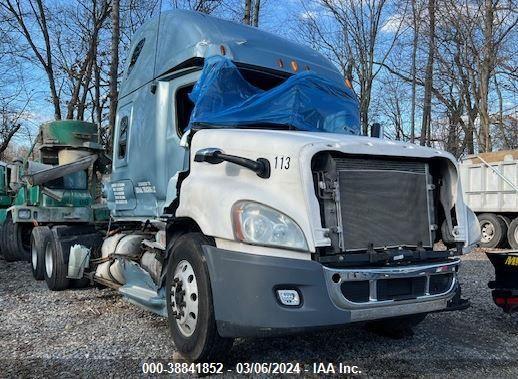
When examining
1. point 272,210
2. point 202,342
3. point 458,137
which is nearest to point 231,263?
point 272,210

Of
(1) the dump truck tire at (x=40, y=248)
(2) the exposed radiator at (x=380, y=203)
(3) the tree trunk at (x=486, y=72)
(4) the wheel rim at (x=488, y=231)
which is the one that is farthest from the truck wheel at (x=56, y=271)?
(3) the tree trunk at (x=486, y=72)

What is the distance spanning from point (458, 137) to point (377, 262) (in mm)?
30098

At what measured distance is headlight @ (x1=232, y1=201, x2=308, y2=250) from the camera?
352 cm

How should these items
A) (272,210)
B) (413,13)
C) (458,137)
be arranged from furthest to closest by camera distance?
(458,137), (413,13), (272,210)

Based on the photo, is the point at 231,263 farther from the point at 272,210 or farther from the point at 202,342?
the point at 202,342

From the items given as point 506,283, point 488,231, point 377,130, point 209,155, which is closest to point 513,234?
point 488,231

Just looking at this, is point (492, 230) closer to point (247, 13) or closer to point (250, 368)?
point (247, 13)

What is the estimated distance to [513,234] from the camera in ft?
49.6

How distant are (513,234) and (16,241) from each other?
13265 mm

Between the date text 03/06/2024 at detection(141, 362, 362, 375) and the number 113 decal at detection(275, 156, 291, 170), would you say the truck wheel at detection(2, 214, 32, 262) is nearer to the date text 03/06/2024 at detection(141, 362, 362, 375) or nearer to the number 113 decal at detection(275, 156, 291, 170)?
the date text 03/06/2024 at detection(141, 362, 362, 375)

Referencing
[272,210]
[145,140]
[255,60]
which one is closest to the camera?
[272,210]

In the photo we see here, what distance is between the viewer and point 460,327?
19.1 ft

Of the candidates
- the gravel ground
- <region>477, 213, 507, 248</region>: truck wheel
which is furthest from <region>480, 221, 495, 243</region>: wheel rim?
the gravel ground

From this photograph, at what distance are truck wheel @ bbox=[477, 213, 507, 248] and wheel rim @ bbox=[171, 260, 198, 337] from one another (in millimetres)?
13128
